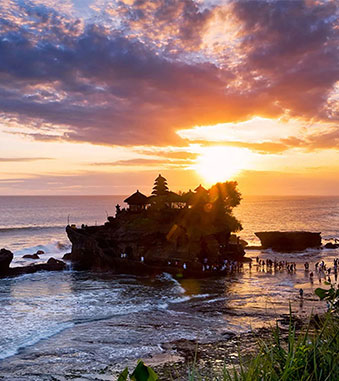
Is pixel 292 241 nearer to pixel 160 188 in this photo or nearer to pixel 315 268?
pixel 315 268

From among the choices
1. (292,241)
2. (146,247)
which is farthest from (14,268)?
(292,241)

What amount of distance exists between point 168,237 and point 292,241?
1292 inches

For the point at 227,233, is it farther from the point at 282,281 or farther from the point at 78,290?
the point at 78,290

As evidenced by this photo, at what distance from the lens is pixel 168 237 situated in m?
54.8

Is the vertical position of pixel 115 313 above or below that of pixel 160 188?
below

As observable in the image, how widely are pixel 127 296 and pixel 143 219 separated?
2116 centimetres

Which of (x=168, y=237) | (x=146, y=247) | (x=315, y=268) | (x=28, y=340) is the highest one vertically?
(x=168, y=237)

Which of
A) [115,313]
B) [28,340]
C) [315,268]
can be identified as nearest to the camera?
[28,340]

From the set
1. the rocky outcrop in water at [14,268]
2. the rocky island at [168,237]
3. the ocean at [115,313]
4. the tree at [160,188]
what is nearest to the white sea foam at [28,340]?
the ocean at [115,313]

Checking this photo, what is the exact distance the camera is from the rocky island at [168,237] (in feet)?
169

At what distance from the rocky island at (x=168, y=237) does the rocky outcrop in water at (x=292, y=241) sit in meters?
16.0

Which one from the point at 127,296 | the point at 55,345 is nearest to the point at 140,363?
the point at 55,345

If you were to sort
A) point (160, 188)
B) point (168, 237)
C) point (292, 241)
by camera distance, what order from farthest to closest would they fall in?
point (292, 241) < point (160, 188) < point (168, 237)

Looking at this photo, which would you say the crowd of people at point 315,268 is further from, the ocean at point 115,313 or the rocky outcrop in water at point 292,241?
the rocky outcrop in water at point 292,241
